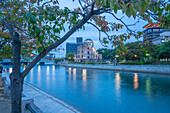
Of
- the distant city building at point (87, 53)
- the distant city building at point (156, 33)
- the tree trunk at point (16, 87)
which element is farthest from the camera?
the distant city building at point (87, 53)

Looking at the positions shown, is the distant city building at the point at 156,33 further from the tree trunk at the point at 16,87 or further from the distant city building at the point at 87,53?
the tree trunk at the point at 16,87

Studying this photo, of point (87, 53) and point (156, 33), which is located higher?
point (156, 33)

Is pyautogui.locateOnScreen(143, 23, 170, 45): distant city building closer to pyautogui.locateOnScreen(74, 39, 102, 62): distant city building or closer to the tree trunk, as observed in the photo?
pyautogui.locateOnScreen(74, 39, 102, 62): distant city building

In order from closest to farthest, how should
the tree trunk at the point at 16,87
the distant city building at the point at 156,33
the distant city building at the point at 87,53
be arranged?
the tree trunk at the point at 16,87 < the distant city building at the point at 156,33 < the distant city building at the point at 87,53

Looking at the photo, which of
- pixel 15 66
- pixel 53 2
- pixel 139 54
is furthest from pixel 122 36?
pixel 139 54

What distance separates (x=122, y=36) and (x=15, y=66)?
143 inches

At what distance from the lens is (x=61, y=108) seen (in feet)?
24.4

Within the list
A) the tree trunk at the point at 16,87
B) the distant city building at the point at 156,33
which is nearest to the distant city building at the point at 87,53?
the distant city building at the point at 156,33

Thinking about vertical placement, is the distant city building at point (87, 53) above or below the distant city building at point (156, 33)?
below

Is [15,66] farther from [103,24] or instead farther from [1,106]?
[1,106]

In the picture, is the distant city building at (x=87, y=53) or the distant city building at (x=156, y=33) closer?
the distant city building at (x=156, y=33)

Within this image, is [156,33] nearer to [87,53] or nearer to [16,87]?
[87,53]

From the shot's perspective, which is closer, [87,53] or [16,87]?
[16,87]

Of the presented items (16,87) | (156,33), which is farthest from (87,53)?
(16,87)
